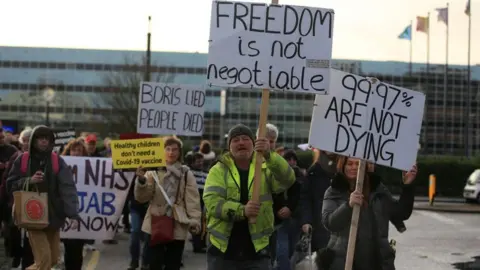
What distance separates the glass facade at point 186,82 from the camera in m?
82.3

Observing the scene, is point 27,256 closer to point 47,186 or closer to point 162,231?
point 47,186

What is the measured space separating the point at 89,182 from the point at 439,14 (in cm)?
Result: 4339

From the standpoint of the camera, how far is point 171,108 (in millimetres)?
11484

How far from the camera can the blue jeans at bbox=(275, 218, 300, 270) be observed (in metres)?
8.08

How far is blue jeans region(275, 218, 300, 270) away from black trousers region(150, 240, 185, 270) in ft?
3.16


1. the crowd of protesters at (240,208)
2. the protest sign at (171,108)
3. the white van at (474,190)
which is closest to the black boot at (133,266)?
the crowd of protesters at (240,208)

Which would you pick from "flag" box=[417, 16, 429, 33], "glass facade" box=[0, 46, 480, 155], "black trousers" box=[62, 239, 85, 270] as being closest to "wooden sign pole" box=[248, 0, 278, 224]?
"black trousers" box=[62, 239, 85, 270]

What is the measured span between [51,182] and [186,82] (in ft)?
262

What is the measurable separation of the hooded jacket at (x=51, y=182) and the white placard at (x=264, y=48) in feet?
8.52

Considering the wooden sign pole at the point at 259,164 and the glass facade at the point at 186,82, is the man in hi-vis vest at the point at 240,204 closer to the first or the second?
the wooden sign pole at the point at 259,164

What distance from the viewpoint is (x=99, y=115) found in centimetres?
8688

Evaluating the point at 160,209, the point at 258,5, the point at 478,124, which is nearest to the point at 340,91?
the point at 258,5

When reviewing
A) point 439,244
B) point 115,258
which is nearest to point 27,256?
point 115,258

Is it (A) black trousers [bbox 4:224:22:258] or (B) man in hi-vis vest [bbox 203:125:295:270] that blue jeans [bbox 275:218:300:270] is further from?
(A) black trousers [bbox 4:224:22:258]
